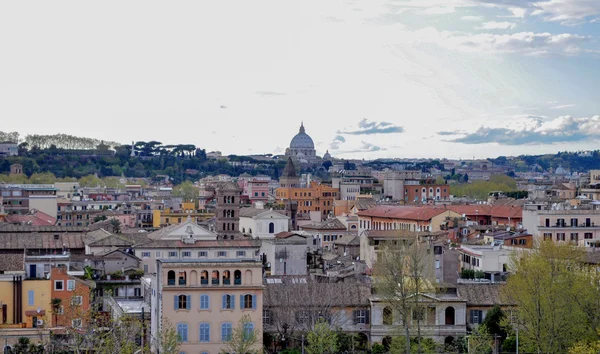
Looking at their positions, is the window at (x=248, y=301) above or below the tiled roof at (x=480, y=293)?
above

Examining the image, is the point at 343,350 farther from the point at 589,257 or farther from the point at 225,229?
the point at 225,229

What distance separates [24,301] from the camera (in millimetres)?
40156

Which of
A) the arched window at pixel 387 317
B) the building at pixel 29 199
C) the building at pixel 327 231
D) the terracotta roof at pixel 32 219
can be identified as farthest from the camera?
the building at pixel 29 199

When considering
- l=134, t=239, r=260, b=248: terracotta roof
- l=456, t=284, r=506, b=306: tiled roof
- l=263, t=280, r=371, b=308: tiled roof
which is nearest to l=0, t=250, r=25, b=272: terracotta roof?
l=263, t=280, r=371, b=308: tiled roof

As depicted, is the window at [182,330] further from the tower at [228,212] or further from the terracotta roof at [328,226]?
the terracotta roof at [328,226]

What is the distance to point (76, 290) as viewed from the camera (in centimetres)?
4078

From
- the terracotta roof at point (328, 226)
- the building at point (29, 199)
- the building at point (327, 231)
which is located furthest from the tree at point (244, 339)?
the building at point (29, 199)

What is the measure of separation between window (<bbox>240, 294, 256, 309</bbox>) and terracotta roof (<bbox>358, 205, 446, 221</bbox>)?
35.0 m

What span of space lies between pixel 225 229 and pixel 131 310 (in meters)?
21.5

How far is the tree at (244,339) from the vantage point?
36.7 m

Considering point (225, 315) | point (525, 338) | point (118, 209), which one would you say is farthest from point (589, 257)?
point (118, 209)

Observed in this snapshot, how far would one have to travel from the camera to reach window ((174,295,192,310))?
125 ft

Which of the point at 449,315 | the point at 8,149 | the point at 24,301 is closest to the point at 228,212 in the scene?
the point at 449,315

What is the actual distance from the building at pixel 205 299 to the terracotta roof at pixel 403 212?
1384 inches
